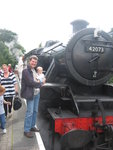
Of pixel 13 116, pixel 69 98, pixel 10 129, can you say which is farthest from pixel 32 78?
pixel 13 116

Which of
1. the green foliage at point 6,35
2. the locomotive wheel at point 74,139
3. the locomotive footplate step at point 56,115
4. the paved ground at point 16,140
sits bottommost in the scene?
the paved ground at point 16,140

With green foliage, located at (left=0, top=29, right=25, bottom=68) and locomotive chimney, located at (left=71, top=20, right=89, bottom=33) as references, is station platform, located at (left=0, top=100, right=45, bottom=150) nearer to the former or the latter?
locomotive chimney, located at (left=71, top=20, right=89, bottom=33)

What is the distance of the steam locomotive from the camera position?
3.78 metres

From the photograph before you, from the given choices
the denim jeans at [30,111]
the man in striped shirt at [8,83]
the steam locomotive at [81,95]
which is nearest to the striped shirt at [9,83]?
the man in striped shirt at [8,83]

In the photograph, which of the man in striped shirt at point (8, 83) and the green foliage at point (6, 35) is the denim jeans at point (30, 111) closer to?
the man in striped shirt at point (8, 83)

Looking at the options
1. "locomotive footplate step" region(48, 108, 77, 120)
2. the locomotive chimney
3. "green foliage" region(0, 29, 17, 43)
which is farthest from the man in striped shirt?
"green foliage" region(0, 29, 17, 43)

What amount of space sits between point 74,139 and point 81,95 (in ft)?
4.26

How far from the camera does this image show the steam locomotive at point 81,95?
3777 mm

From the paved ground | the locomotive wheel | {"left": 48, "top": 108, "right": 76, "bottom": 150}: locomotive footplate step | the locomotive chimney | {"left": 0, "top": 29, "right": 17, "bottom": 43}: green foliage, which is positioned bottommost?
the paved ground

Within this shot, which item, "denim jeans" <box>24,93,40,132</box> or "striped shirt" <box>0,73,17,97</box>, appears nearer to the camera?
"denim jeans" <box>24,93,40,132</box>

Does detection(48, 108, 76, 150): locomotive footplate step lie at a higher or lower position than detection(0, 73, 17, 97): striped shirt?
lower

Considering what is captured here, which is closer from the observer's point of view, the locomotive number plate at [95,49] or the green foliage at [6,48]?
the locomotive number plate at [95,49]

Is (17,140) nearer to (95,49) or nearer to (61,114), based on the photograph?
(61,114)

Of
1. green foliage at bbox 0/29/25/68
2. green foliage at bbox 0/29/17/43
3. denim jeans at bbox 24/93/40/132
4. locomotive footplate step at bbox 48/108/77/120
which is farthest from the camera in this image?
green foliage at bbox 0/29/17/43
